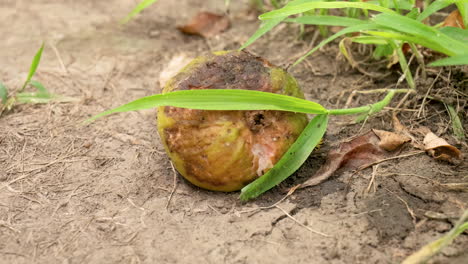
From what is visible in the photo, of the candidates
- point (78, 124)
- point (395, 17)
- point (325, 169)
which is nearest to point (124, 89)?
point (78, 124)

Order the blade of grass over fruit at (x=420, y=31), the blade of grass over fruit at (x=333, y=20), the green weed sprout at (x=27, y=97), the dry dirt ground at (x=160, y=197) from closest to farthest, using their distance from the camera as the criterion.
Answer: the dry dirt ground at (x=160, y=197)
the blade of grass over fruit at (x=420, y=31)
the blade of grass over fruit at (x=333, y=20)
the green weed sprout at (x=27, y=97)

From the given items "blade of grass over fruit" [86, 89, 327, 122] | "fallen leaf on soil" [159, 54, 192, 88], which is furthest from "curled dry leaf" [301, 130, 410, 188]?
"fallen leaf on soil" [159, 54, 192, 88]

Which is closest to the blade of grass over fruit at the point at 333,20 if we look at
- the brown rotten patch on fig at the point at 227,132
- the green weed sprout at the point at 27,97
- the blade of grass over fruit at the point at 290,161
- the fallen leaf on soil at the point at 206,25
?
the brown rotten patch on fig at the point at 227,132

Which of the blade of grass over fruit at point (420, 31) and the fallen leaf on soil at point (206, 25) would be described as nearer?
the blade of grass over fruit at point (420, 31)

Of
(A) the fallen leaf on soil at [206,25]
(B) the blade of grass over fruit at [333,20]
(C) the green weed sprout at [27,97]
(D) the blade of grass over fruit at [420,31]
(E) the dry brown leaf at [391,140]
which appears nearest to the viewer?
(D) the blade of grass over fruit at [420,31]

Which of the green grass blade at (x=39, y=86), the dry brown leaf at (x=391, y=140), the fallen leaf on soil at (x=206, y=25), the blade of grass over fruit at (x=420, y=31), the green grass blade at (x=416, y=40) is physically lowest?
the green grass blade at (x=39, y=86)

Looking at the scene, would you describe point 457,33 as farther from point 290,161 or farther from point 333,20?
point 290,161

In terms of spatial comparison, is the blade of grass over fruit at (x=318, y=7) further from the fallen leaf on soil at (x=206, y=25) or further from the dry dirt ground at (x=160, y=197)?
the fallen leaf on soil at (x=206, y=25)
